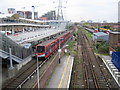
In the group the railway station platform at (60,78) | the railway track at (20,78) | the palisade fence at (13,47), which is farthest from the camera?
the palisade fence at (13,47)

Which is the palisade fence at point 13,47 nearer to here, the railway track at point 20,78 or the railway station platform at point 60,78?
the railway track at point 20,78

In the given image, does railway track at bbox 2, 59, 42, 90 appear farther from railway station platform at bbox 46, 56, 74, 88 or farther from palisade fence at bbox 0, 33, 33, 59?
railway station platform at bbox 46, 56, 74, 88

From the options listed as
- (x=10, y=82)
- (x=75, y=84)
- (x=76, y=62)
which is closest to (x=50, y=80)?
(x=75, y=84)

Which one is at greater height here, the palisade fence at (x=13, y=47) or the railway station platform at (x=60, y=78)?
the palisade fence at (x=13, y=47)

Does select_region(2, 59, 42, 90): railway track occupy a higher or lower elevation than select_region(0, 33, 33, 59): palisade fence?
lower

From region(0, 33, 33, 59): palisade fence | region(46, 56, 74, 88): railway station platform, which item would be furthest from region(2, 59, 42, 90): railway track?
region(46, 56, 74, 88): railway station platform

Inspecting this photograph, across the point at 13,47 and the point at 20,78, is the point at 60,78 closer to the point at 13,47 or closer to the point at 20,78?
the point at 20,78

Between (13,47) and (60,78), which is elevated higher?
(13,47)

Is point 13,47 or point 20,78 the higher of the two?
point 13,47

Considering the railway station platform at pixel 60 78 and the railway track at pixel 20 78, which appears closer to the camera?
the railway track at pixel 20 78

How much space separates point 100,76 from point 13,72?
9166mm

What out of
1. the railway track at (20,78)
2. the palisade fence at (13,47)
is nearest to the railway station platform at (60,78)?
the railway track at (20,78)

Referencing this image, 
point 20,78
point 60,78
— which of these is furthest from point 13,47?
point 60,78

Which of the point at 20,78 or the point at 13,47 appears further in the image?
the point at 13,47
